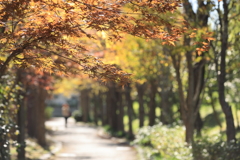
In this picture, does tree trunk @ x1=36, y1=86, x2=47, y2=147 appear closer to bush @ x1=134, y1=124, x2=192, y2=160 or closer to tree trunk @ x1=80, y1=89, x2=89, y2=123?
bush @ x1=134, y1=124, x2=192, y2=160

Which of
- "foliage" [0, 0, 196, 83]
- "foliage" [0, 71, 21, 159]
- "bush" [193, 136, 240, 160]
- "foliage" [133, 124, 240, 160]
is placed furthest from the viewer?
"foliage" [0, 71, 21, 159]

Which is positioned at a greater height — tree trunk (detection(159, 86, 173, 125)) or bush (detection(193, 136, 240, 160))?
tree trunk (detection(159, 86, 173, 125))

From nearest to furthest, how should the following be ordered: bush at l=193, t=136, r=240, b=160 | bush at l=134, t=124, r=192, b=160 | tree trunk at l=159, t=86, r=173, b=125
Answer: bush at l=193, t=136, r=240, b=160 < bush at l=134, t=124, r=192, b=160 < tree trunk at l=159, t=86, r=173, b=125

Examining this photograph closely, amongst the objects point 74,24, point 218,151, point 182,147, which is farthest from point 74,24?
point 182,147

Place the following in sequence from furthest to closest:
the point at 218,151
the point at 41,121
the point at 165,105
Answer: the point at 41,121
the point at 165,105
the point at 218,151

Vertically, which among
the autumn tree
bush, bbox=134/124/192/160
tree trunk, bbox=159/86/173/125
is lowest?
bush, bbox=134/124/192/160

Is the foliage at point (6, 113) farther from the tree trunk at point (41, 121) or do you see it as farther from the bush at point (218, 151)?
the tree trunk at point (41, 121)

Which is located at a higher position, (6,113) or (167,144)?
(6,113)

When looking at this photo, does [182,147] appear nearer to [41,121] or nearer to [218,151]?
[218,151]

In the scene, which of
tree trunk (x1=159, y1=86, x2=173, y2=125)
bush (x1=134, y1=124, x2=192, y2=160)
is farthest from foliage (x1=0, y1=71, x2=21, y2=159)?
tree trunk (x1=159, y1=86, x2=173, y2=125)

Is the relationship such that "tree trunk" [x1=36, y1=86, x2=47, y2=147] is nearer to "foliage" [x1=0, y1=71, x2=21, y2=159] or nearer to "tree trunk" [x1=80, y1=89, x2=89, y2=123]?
"foliage" [x1=0, y1=71, x2=21, y2=159]

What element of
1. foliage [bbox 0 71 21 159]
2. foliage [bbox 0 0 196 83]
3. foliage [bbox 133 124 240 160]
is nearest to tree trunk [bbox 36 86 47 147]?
foliage [bbox 133 124 240 160]

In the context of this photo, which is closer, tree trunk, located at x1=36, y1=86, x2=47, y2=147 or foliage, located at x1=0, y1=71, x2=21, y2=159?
foliage, located at x1=0, y1=71, x2=21, y2=159

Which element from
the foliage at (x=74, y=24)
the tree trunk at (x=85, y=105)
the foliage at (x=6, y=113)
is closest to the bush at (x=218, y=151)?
the foliage at (x=74, y=24)
